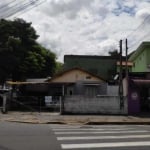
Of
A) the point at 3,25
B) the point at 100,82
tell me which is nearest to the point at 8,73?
the point at 3,25

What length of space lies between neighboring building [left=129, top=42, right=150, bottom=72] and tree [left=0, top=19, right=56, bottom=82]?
11.9 meters

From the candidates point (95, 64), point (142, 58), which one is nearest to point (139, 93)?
point (142, 58)

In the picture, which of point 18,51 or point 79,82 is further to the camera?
point 18,51

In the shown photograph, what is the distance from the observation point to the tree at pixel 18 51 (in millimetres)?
45584

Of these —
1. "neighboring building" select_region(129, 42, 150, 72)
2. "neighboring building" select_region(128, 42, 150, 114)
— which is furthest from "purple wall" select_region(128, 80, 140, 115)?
"neighboring building" select_region(129, 42, 150, 72)

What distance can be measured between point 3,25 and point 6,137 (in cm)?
3353

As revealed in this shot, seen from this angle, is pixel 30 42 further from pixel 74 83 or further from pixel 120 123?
pixel 120 123

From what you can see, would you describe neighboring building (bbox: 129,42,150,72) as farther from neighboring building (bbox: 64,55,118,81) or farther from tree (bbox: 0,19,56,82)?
tree (bbox: 0,19,56,82)

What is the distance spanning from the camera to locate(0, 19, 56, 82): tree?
4558 cm

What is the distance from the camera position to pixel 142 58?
156 feet

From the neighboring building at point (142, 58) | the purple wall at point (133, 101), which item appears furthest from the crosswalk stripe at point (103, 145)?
the neighboring building at point (142, 58)

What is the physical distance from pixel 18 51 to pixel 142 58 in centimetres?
1370

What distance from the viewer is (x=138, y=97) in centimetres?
3341

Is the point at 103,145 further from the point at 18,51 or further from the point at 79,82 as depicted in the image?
the point at 18,51
